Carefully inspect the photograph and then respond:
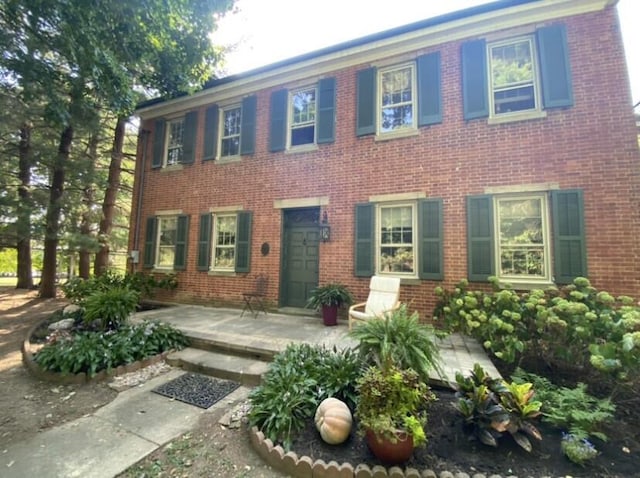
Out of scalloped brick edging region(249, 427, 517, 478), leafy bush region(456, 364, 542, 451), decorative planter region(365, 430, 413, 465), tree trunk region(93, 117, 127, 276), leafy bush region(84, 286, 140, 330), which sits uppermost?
tree trunk region(93, 117, 127, 276)

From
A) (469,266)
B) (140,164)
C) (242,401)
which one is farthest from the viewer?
(140,164)

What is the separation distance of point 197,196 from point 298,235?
11.4ft

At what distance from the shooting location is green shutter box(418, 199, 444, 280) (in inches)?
228

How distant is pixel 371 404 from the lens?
238 centimetres

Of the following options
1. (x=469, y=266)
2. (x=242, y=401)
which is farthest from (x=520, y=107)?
(x=242, y=401)

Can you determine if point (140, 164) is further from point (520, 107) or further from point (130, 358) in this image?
point (520, 107)

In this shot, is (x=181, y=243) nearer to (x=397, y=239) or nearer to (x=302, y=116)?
(x=302, y=116)

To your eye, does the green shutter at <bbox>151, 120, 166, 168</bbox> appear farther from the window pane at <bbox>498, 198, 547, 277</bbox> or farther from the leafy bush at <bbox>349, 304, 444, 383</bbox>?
the window pane at <bbox>498, 198, 547, 277</bbox>

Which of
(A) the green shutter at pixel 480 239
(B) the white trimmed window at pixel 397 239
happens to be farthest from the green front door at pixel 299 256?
(A) the green shutter at pixel 480 239

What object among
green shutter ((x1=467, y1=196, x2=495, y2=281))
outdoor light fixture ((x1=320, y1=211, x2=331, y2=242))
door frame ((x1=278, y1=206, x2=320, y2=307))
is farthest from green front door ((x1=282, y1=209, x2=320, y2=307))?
green shutter ((x1=467, y1=196, x2=495, y2=281))

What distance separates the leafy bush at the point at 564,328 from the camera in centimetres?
295

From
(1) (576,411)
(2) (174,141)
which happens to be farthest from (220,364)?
(2) (174,141)

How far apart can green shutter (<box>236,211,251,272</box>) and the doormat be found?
3725 millimetres

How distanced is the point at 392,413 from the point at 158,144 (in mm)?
10151
